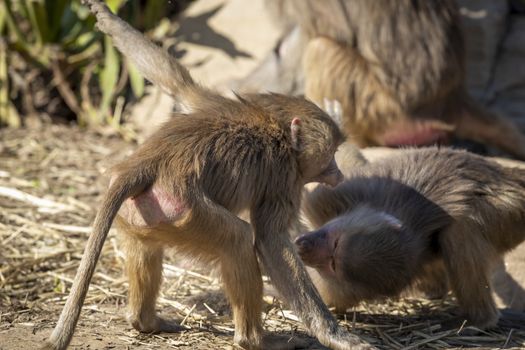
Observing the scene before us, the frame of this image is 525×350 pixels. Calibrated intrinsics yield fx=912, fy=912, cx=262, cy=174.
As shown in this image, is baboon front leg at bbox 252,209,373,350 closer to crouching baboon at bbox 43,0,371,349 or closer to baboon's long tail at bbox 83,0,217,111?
crouching baboon at bbox 43,0,371,349

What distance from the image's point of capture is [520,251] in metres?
4.95

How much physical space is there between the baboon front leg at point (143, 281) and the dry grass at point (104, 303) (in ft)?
0.21

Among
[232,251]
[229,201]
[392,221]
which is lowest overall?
[392,221]

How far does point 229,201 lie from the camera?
349 cm

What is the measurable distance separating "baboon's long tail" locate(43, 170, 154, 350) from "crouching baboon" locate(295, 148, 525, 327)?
1.07 metres

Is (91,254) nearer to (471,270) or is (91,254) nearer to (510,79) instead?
(471,270)

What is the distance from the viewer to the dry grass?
3863 millimetres

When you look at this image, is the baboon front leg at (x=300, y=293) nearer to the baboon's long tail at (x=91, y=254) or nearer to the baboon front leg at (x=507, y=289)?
the baboon's long tail at (x=91, y=254)

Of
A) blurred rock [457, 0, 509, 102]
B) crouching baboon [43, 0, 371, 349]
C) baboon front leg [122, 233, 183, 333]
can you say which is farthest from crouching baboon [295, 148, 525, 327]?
blurred rock [457, 0, 509, 102]

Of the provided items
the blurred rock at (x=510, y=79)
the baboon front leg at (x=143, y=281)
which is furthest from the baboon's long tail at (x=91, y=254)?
the blurred rock at (x=510, y=79)

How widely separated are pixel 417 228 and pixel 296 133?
96cm

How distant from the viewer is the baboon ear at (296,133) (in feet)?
12.0

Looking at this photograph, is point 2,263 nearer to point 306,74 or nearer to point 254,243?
point 254,243

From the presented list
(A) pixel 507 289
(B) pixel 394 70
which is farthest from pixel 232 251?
(B) pixel 394 70
